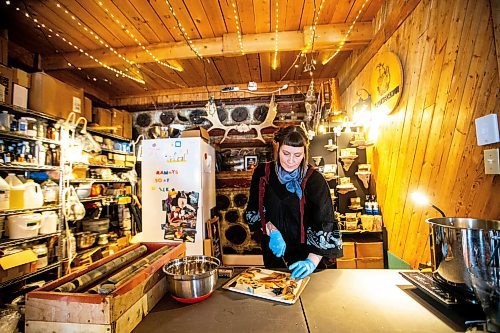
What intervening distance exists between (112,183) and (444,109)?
4.67m

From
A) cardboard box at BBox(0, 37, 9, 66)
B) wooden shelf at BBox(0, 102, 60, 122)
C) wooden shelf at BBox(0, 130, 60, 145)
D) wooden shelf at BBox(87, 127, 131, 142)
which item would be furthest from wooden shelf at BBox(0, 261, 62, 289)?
cardboard box at BBox(0, 37, 9, 66)

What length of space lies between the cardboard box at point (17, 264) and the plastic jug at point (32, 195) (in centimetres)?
51

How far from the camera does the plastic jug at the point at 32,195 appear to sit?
9.03ft

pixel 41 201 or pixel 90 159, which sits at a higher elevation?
pixel 90 159

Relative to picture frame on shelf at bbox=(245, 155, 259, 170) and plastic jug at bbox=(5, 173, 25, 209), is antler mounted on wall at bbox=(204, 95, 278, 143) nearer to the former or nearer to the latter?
picture frame on shelf at bbox=(245, 155, 259, 170)

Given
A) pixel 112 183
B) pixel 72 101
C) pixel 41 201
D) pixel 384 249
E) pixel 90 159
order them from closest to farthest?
pixel 384 249 < pixel 41 201 < pixel 72 101 < pixel 90 159 < pixel 112 183

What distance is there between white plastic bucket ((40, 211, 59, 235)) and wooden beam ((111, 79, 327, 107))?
2519mm

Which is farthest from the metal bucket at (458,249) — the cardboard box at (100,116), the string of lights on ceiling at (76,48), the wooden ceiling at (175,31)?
the cardboard box at (100,116)

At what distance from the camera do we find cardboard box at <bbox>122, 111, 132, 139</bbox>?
4645 millimetres

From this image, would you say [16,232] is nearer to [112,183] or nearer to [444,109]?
[112,183]

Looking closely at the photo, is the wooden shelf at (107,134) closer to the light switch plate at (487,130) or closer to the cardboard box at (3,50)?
the cardboard box at (3,50)

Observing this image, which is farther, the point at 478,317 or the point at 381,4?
the point at 381,4

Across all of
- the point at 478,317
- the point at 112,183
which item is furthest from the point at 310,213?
the point at 112,183

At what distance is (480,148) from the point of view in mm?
1391
